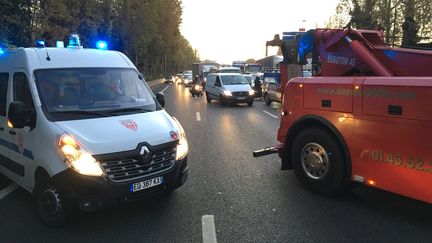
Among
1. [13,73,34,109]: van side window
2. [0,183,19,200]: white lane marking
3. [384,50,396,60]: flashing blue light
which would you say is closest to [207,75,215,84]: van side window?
[0,183,19,200]: white lane marking

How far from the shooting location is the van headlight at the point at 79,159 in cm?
443

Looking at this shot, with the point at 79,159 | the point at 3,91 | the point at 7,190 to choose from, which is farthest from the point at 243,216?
the point at 3,91

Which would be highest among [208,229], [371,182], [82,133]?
[82,133]

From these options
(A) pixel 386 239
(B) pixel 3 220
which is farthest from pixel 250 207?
(B) pixel 3 220

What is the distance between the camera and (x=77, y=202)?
14.7ft

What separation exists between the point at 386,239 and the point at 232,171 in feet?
10.9

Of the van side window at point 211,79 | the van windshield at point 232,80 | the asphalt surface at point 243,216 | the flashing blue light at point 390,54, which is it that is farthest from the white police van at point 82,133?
the van side window at point 211,79

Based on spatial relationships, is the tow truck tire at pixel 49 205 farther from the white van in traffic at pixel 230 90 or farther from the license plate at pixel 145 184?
the white van in traffic at pixel 230 90

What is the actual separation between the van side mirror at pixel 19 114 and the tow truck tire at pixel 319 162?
3670mm

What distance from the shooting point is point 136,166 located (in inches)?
187

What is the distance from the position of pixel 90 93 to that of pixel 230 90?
16.7 metres

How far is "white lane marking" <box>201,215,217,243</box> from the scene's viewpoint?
4453 mm

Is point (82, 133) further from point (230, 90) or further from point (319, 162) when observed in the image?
point (230, 90)

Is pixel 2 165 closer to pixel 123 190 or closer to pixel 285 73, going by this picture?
pixel 123 190
